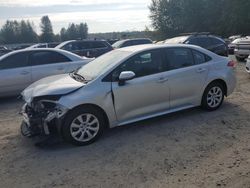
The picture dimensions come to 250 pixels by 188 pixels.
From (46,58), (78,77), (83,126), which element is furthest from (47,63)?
(83,126)

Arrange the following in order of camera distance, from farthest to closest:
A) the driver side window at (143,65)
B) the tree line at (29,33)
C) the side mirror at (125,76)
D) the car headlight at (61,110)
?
the tree line at (29,33) → the driver side window at (143,65) → the side mirror at (125,76) → the car headlight at (61,110)

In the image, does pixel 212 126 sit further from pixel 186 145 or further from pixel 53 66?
pixel 53 66

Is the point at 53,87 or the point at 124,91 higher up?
the point at 53,87

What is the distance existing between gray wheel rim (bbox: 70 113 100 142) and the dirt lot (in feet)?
0.61

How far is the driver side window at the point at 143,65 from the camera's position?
6223 millimetres

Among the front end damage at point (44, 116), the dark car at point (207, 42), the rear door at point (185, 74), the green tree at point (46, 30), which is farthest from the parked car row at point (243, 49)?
the green tree at point (46, 30)

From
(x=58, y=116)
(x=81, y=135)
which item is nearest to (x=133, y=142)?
(x=81, y=135)

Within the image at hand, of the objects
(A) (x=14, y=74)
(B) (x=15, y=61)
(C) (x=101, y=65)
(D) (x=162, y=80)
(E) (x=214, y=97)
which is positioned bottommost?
(E) (x=214, y=97)

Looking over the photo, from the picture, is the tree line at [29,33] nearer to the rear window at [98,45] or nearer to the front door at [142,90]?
the rear window at [98,45]

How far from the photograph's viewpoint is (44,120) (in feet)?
18.5

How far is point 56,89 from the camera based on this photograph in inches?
228

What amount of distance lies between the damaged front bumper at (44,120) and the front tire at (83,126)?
0.14 m

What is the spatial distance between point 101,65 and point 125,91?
82 centimetres

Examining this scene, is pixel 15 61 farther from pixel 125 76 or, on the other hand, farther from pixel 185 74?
pixel 185 74
